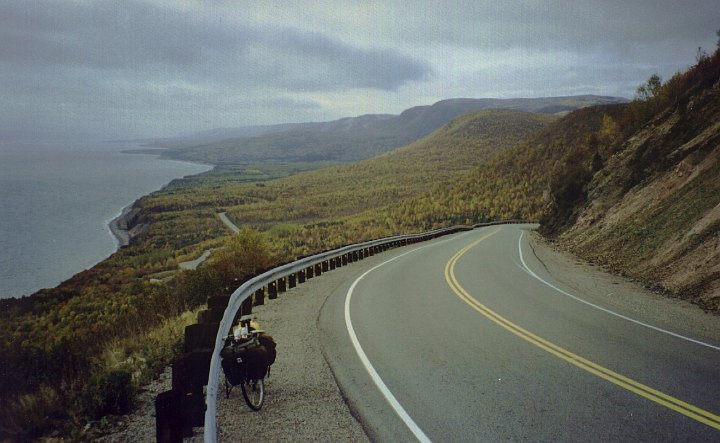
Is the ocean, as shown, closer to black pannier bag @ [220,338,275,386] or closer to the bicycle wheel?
the bicycle wheel

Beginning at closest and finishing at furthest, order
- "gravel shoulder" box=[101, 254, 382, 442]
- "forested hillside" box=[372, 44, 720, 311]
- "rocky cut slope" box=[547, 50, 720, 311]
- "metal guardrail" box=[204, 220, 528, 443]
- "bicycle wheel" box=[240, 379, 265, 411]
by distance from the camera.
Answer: "metal guardrail" box=[204, 220, 528, 443], "gravel shoulder" box=[101, 254, 382, 442], "bicycle wheel" box=[240, 379, 265, 411], "rocky cut slope" box=[547, 50, 720, 311], "forested hillside" box=[372, 44, 720, 311]

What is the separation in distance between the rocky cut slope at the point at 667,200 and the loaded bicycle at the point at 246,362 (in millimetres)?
9617

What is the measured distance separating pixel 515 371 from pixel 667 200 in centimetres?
1368

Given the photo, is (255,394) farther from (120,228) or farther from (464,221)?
(120,228)

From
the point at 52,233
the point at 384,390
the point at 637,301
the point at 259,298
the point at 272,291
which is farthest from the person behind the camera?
the point at 52,233

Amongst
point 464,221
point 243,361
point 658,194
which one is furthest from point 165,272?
point 243,361

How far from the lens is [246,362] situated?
525 cm

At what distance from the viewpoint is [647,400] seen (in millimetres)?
5383

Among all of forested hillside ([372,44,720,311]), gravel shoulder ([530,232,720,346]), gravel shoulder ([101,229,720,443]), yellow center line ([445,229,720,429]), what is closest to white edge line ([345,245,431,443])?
gravel shoulder ([101,229,720,443])

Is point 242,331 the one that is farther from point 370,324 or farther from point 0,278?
point 0,278

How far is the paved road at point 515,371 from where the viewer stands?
4.84m

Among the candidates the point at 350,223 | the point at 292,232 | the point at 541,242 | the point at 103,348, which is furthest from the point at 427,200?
the point at 103,348

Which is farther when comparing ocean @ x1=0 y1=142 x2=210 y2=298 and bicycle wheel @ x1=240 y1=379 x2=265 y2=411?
ocean @ x1=0 y1=142 x2=210 y2=298

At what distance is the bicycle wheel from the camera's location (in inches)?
204
